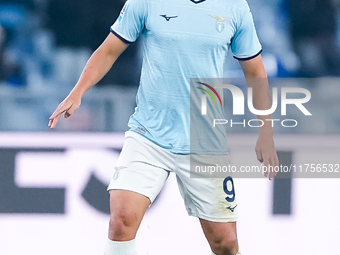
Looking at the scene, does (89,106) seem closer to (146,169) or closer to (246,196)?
(246,196)

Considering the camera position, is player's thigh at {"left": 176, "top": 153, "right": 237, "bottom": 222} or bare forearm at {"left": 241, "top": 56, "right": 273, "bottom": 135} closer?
player's thigh at {"left": 176, "top": 153, "right": 237, "bottom": 222}

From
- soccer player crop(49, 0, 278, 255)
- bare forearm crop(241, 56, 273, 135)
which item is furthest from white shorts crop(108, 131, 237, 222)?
bare forearm crop(241, 56, 273, 135)

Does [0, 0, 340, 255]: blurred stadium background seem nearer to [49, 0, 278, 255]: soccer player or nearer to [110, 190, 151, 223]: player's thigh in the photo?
[49, 0, 278, 255]: soccer player

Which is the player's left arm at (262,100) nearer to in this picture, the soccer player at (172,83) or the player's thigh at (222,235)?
the soccer player at (172,83)

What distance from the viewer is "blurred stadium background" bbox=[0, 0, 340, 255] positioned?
A: 3320 mm

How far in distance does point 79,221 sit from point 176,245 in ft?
2.27

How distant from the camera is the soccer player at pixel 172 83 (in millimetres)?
2201

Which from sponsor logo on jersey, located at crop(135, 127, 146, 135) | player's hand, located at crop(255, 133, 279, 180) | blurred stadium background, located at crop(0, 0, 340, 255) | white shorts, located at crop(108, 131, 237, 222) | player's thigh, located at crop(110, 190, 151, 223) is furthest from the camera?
blurred stadium background, located at crop(0, 0, 340, 255)

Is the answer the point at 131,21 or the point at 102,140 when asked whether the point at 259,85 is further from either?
the point at 102,140

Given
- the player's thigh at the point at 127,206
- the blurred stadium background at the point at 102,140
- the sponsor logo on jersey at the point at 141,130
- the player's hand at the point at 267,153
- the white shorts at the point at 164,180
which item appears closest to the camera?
the player's thigh at the point at 127,206

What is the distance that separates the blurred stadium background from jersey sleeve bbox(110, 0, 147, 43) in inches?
51.0

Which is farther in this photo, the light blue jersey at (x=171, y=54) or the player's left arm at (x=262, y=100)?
the player's left arm at (x=262, y=100)

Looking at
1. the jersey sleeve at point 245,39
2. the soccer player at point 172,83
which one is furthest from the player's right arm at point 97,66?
the jersey sleeve at point 245,39

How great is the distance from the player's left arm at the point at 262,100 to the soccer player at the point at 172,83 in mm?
210
